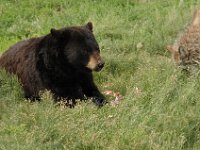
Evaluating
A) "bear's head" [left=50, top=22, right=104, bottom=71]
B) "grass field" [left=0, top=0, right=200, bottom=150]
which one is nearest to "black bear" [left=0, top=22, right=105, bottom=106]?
"bear's head" [left=50, top=22, right=104, bottom=71]

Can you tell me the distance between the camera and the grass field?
5.29m

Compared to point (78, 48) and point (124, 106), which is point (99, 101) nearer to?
point (78, 48)

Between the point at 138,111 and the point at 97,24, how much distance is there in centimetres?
511

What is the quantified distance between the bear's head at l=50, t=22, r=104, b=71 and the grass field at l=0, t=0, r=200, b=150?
567mm

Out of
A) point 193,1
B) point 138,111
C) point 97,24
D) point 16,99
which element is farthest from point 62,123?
point 193,1

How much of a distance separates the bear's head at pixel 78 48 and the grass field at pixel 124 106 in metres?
0.57

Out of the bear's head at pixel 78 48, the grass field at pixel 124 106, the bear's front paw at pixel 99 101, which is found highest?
the bear's head at pixel 78 48

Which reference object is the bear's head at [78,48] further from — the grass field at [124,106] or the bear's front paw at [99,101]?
the grass field at [124,106]

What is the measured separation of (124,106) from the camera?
20.3 ft

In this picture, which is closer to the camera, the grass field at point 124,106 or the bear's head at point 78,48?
the grass field at point 124,106

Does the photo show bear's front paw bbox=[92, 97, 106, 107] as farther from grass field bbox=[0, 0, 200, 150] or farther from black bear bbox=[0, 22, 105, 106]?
grass field bbox=[0, 0, 200, 150]

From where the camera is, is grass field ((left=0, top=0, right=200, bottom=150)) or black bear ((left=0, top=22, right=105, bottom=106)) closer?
grass field ((left=0, top=0, right=200, bottom=150))

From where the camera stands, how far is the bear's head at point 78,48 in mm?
7340

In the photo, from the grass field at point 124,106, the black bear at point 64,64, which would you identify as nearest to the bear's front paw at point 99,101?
the black bear at point 64,64
